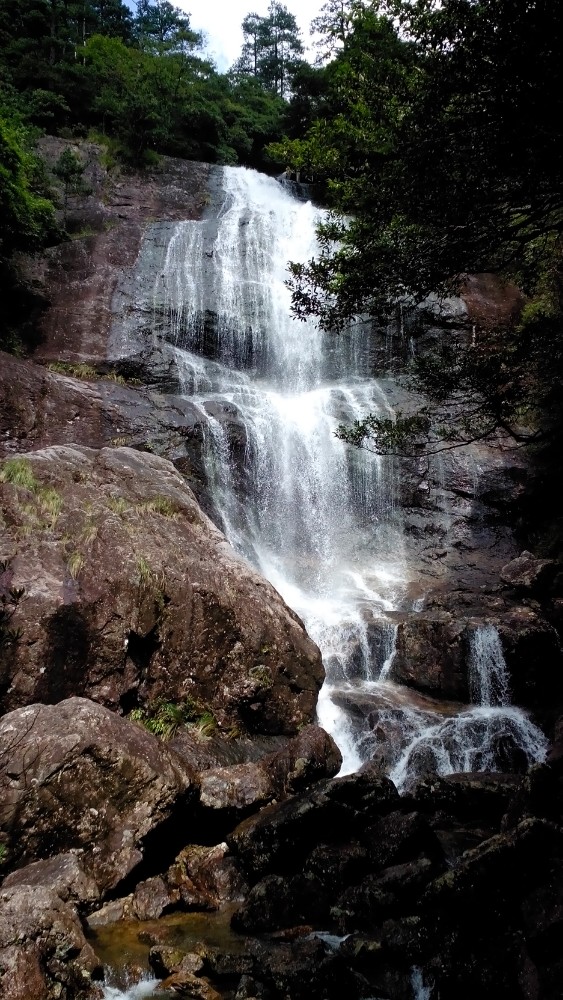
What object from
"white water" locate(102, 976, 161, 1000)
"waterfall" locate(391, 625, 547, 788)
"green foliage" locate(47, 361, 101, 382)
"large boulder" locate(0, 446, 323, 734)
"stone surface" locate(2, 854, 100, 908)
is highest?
"green foliage" locate(47, 361, 101, 382)

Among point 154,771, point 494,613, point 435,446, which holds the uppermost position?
point 435,446

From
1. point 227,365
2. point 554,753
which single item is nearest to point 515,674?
point 554,753

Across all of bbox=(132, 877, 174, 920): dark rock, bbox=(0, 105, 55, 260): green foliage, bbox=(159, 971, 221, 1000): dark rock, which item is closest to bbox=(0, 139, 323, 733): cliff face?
bbox=(132, 877, 174, 920): dark rock

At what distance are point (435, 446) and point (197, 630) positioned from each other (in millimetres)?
12406

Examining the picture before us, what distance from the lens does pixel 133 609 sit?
7883 millimetres

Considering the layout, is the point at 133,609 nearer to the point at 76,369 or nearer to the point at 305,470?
the point at 305,470

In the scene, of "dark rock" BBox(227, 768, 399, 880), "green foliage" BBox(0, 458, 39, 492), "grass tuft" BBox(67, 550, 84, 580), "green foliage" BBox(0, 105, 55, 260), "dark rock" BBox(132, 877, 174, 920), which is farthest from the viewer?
"green foliage" BBox(0, 105, 55, 260)

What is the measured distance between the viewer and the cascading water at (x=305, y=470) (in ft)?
32.9

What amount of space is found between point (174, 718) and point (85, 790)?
2.28 m

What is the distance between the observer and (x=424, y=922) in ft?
15.7

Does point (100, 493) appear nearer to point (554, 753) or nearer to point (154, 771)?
point (154, 771)

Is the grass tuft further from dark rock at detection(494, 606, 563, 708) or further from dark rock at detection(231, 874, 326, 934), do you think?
dark rock at detection(494, 606, 563, 708)

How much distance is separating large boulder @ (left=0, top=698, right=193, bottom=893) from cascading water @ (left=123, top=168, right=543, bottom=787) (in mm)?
4137

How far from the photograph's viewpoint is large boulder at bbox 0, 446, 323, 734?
7.20 metres
